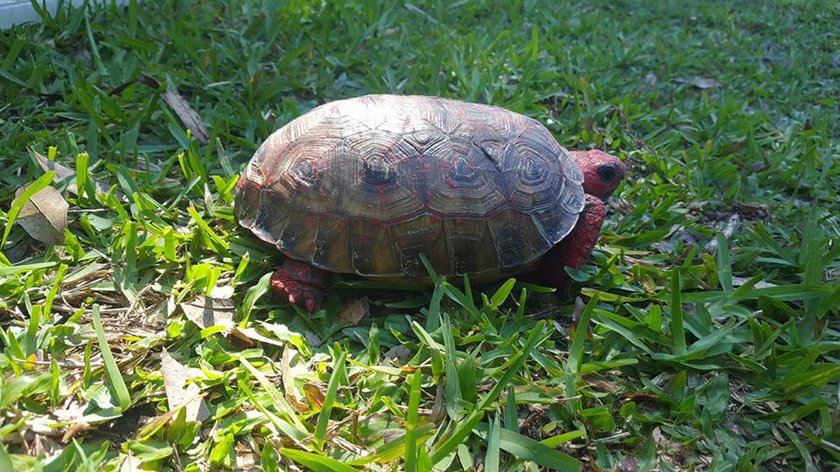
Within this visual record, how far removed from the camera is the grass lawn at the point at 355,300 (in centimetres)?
184

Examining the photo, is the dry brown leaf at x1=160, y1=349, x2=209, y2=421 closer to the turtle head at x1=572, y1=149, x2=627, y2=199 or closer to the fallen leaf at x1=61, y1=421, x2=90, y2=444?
the fallen leaf at x1=61, y1=421, x2=90, y2=444

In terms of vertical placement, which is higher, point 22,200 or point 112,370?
point 22,200

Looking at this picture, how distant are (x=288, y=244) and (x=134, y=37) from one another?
2188 mm

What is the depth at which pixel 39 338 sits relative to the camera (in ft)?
6.47

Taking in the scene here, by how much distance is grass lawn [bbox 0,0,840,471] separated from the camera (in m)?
1.84

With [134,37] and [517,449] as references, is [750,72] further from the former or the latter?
[134,37]

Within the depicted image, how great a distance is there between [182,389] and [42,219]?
3.50 feet

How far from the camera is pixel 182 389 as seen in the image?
1902mm

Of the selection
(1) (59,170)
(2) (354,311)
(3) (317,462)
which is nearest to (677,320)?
(2) (354,311)

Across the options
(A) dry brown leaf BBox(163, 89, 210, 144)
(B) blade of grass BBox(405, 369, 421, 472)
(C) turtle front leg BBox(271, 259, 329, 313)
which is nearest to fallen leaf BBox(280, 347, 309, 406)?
(C) turtle front leg BBox(271, 259, 329, 313)

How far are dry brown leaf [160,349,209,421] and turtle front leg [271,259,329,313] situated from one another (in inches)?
18.9

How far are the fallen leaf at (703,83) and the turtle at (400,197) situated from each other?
2.72 meters

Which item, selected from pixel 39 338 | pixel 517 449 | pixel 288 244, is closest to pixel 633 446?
pixel 517 449

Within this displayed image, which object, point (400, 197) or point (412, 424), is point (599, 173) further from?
point (412, 424)
